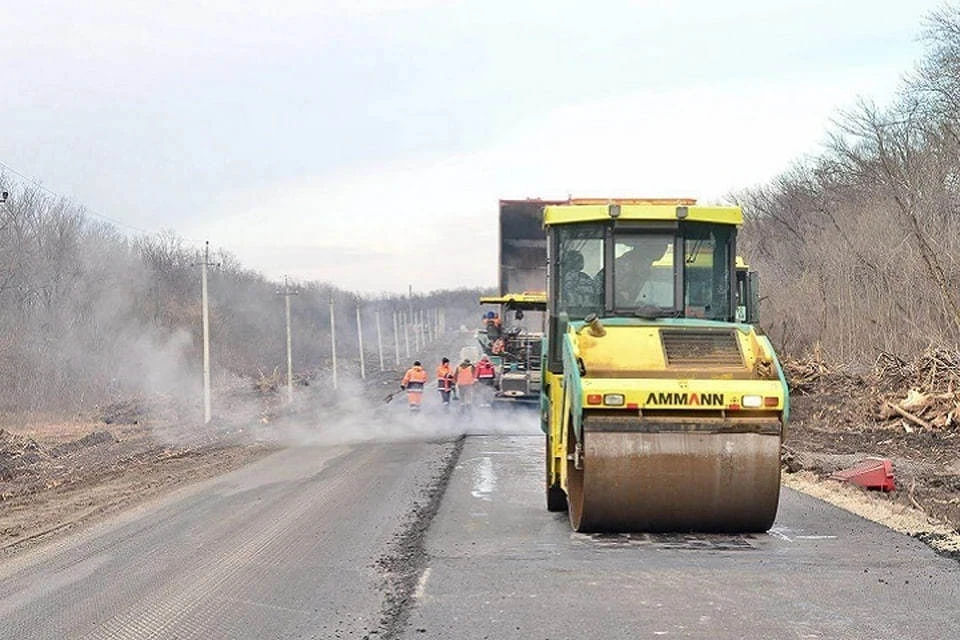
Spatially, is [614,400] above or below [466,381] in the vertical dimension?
above

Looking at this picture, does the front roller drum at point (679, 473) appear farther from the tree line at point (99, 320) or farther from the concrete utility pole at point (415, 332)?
the concrete utility pole at point (415, 332)

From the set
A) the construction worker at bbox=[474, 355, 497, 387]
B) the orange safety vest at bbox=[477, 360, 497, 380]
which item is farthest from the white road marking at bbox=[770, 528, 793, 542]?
the orange safety vest at bbox=[477, 360, 497, 380]

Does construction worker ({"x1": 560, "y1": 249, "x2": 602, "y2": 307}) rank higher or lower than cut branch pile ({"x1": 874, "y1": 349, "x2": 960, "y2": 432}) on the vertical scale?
higher

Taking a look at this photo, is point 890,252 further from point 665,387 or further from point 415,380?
point 665,387

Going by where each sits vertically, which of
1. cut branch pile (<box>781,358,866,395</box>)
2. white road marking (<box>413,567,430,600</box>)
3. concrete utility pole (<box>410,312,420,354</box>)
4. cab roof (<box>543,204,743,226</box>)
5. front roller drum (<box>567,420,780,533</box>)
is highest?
cab roof (<box>543,204,743,226</box>)

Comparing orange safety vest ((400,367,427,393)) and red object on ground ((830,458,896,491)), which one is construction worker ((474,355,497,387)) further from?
red object on ground ((830,458,896,491))

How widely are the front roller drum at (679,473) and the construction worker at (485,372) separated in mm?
19252

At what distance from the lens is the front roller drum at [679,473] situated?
9086mm

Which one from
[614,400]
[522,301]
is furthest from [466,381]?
[614,400]

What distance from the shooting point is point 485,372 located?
28.9 m

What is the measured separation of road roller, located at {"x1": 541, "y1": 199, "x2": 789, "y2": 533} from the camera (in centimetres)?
911

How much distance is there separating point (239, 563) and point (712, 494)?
12.5 feet

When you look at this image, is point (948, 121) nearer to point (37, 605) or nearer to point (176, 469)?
point (176, 469)

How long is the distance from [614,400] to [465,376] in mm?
19833
